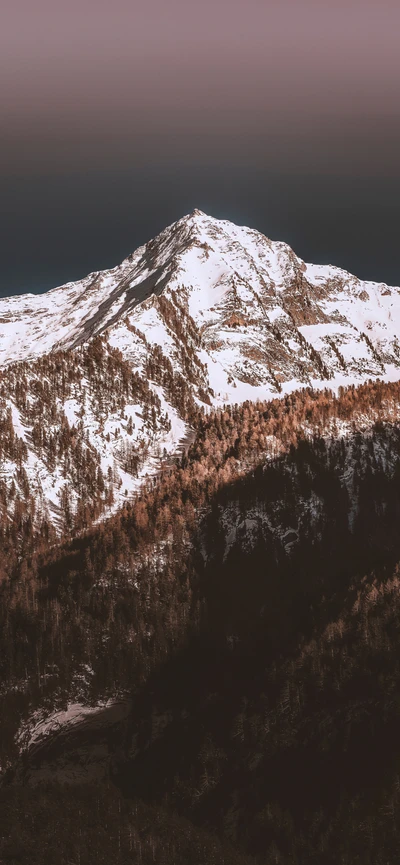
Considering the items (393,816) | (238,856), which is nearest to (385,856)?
(393,816)

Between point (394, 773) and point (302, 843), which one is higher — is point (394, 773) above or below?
above

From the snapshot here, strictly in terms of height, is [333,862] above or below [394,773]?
below

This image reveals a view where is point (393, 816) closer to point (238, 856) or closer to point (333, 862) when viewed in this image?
point (333, 862)

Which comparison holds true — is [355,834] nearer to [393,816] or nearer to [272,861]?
[393,816]

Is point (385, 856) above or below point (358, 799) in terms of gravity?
below

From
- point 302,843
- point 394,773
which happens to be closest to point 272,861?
point 302,843

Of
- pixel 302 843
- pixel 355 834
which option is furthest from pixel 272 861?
pixel 355 834

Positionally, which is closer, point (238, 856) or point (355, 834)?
point (355, 834)

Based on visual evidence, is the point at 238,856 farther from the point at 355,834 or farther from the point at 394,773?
the point at 394,773
